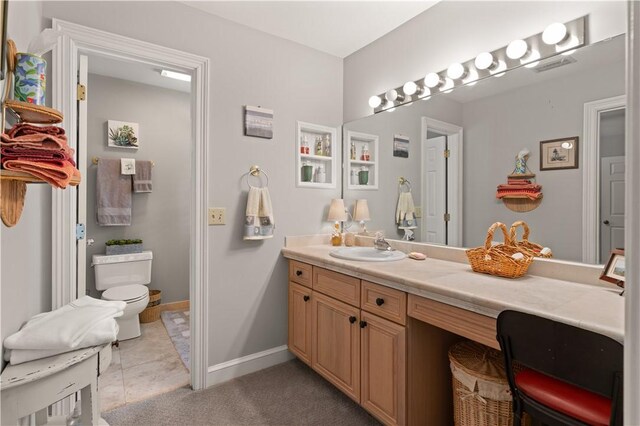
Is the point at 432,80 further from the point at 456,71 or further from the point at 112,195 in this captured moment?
the point at 112,195

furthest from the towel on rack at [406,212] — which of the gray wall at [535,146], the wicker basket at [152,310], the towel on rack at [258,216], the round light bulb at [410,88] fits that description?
the wicker basket at [152,310]

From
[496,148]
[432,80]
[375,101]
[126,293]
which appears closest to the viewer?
[496,148]

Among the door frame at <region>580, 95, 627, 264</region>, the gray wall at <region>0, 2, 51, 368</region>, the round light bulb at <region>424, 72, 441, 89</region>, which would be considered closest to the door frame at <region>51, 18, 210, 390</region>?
the gray wall at <region>0, 2, 51, 368</region>

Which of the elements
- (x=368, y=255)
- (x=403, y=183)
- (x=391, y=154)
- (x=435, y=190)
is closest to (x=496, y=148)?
(x=435, y=190)

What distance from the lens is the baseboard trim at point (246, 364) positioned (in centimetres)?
219

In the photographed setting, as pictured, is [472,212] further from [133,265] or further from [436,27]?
[133,265]

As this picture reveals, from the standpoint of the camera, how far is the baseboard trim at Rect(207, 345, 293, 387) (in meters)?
2.19

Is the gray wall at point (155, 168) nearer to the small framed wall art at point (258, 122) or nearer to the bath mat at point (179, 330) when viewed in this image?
the bath mat at point (179, 330)

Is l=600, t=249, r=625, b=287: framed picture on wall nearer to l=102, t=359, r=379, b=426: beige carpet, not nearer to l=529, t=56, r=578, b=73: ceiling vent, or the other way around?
l=529, t=56, r=578, b=73: ceiling vent

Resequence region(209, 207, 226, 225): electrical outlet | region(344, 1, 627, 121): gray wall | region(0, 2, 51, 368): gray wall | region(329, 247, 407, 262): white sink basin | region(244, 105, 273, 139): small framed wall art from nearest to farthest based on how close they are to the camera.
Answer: region(0, 2, 51, 368): gray wall < region(344, 1, 627, 121): gray wall < region(329, 247, 407, 262): white sink basin < region(209, 207, 226, 225): electrical outlet < region(244, 105, 273, 139): small framed wall art

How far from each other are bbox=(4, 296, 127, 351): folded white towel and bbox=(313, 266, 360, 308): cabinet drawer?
111 centimetres

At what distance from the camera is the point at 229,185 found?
223cm

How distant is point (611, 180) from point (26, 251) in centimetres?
250

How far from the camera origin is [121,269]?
3076mm
